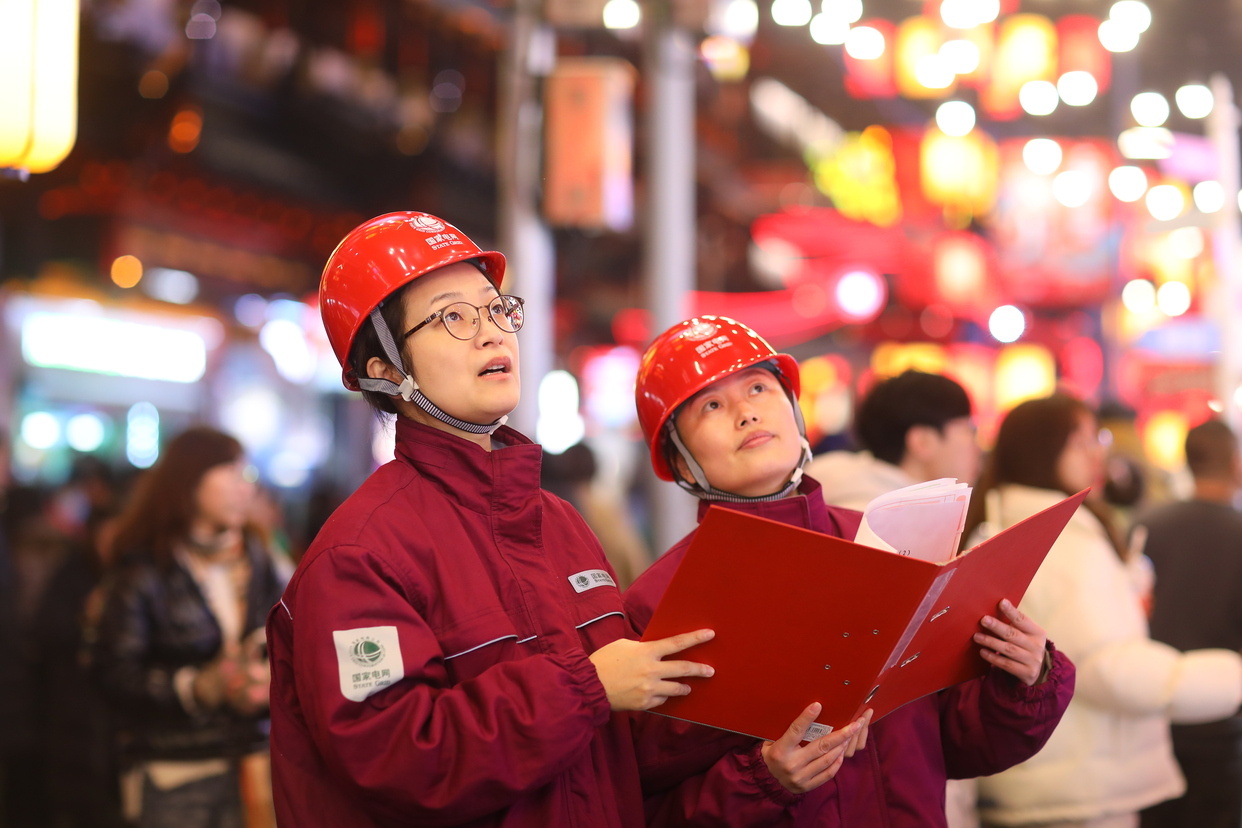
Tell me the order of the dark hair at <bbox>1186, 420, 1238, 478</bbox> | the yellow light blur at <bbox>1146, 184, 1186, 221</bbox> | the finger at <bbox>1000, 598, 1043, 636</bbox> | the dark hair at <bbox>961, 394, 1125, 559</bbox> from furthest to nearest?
the yellow light blur at <bbox>1146, 184, 1186, 221</bbox> < the dark hair at <bbox>1186, 420, 1238, 478</bbox> < the dark hair at <bbox>961, 394, 1125, 559</bbox> < the finger at <bbox>1000, 598, 1043, 636</bbox>

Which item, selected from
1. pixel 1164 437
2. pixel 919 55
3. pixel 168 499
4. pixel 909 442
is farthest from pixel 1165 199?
pixel 168 499

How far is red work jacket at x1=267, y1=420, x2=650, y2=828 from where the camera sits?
1.80 metres

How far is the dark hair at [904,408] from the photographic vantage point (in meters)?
3.67

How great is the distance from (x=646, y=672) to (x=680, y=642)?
0.26 ft

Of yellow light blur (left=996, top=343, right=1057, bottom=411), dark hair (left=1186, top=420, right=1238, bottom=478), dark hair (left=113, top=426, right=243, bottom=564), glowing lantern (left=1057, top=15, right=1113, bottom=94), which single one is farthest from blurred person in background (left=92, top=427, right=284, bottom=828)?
yellow light blur (left=996, top=343, right=1057, bottom=411)

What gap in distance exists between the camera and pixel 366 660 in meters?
1.82

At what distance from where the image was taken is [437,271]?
86.0 inches

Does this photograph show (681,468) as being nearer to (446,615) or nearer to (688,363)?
(688,363)

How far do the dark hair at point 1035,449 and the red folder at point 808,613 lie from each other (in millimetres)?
1521

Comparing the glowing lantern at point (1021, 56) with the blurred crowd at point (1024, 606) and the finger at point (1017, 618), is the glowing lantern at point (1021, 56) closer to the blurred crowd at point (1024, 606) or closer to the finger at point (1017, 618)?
the blurred crowd at point (1024, 606)

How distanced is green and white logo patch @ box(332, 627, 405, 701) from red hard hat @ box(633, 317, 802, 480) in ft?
3.09

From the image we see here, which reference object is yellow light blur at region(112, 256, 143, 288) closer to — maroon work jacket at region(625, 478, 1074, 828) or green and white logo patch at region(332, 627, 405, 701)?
maroon work jacket at region(625, 478, 1074, 828)

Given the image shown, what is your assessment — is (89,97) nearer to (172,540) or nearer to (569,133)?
(569,133)

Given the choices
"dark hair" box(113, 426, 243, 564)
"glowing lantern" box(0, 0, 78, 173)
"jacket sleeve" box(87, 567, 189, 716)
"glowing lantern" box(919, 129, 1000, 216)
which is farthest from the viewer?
"glowing lantern" box(919, 129, 1000, 216)
